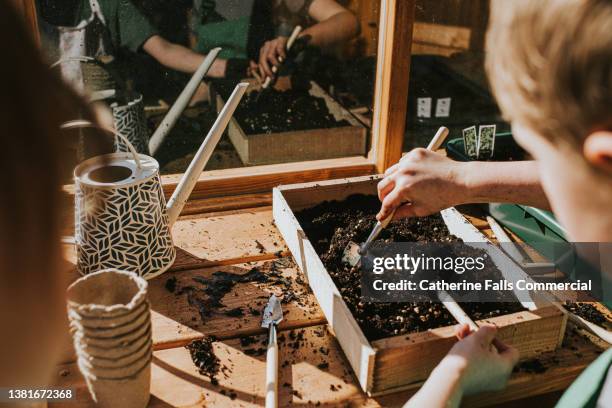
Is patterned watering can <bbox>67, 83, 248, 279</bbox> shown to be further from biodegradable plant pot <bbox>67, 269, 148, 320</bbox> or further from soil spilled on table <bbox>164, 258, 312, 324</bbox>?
biodegradable plant pot <bbox>67, 269, 148, 320</bbox>

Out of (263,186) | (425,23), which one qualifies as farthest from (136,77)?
(425,23)

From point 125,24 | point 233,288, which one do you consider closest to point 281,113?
point 125,24

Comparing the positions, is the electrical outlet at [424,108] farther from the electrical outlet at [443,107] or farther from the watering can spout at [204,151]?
the watering can spout at [204,151]

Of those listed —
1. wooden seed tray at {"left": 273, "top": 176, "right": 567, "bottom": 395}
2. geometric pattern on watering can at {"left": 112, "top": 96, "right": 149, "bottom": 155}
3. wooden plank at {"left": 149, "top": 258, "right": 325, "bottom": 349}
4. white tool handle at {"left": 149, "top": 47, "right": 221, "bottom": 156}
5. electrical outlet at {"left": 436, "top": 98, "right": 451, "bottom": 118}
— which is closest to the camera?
wooden seed tray at {"left": 273, "top": 176, "right": 567, "bottom": 395}

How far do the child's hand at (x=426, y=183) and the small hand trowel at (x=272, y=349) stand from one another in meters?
0.28

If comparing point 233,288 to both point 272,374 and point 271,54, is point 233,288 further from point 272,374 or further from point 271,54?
point 271,54

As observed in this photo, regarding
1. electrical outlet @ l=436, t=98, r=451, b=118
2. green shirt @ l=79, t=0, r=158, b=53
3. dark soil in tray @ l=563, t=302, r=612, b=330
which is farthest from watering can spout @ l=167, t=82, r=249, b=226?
electrical outlet @ l=436, t=98, r=451, b=118

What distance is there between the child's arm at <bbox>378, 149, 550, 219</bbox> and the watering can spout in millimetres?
330

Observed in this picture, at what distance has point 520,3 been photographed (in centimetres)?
55

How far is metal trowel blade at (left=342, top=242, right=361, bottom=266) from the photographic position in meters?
1.08

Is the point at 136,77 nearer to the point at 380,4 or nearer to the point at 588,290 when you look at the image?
the point at 380,4

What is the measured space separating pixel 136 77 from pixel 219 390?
85 centimetres

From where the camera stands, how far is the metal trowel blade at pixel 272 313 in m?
0.97

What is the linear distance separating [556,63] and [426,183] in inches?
20.4
